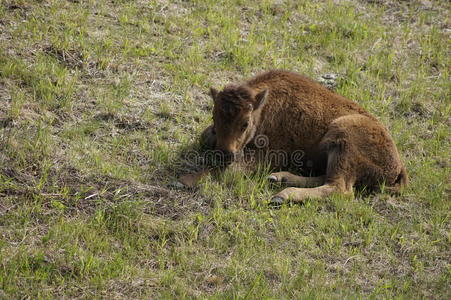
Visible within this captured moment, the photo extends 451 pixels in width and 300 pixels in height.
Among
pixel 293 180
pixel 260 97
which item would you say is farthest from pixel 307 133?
pixel 260 97

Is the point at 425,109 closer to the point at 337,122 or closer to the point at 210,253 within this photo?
the point at 337,122

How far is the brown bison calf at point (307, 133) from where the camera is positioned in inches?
321

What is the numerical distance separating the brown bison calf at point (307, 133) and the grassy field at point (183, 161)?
0.26 metres

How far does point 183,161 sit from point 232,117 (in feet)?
3.03

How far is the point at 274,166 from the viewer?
8867 mm

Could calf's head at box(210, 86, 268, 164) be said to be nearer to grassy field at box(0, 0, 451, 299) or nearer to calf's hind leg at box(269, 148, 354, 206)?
grassy field at box(0, 0, 451, 299)

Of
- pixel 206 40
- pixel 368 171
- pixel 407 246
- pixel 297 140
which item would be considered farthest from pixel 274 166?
pixel 206 40

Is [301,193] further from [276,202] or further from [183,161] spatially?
[183,161]

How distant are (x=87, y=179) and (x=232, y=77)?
12.5 ft

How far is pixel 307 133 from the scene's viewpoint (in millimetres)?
8945

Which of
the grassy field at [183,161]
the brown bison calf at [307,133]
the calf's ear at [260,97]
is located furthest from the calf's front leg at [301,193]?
the calf's ear at [260,97]

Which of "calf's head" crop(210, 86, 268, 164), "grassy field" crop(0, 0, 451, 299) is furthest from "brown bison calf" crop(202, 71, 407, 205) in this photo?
"grassy field" crop(0, 0, 451, 299)

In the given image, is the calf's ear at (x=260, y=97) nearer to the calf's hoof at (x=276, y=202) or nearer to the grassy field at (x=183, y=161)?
the grassy field at (x=183, y=161)

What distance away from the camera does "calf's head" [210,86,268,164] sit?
26.5ft
